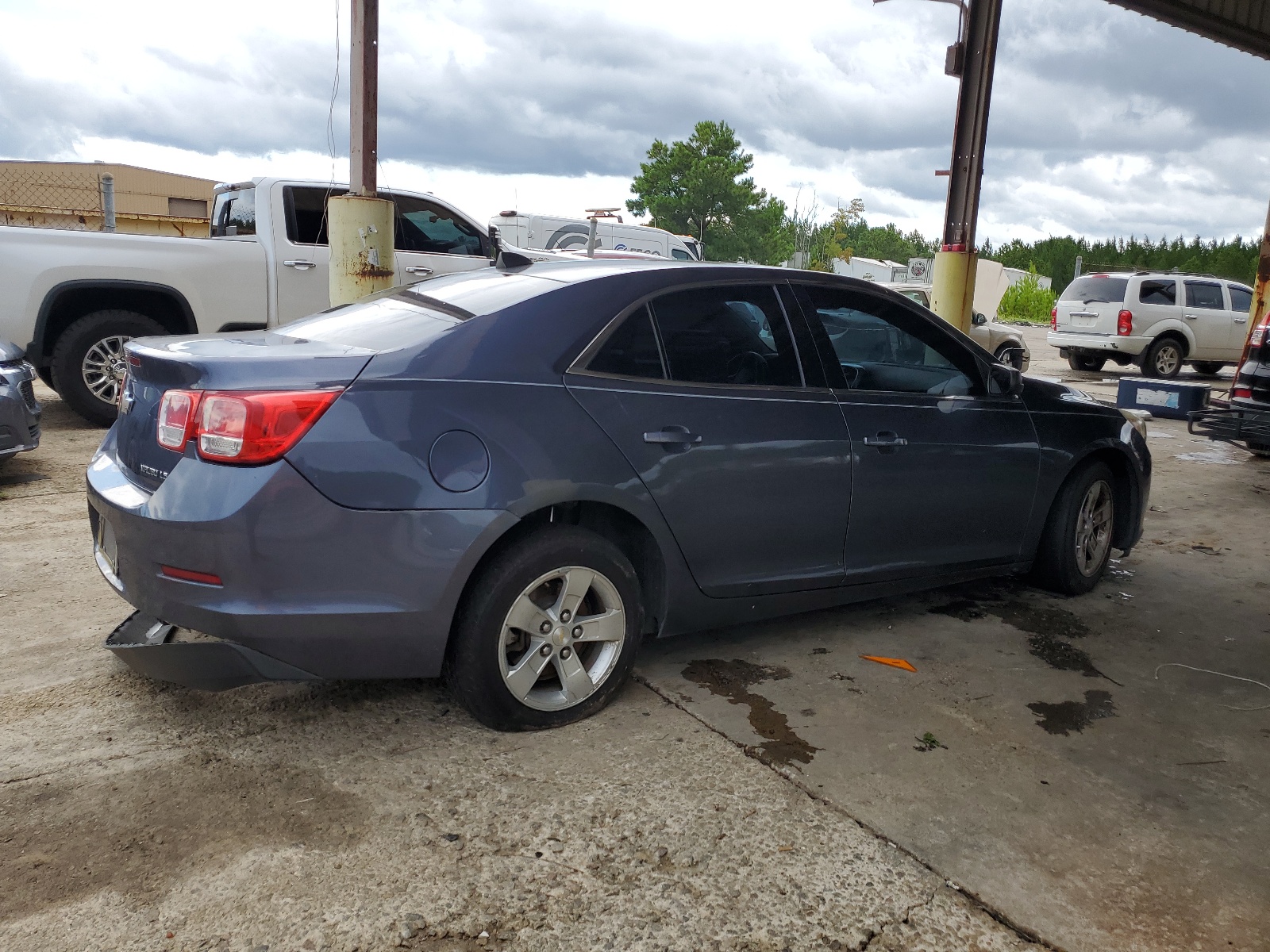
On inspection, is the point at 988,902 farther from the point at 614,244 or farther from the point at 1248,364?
the point at 614,244

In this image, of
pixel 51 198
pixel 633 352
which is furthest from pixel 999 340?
pixel 51 198

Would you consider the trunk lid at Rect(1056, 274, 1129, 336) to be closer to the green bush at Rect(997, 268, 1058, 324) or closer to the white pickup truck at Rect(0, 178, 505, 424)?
the white pickup truck at Rect(0, 178, 505, 424)

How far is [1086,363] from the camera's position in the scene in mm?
19094

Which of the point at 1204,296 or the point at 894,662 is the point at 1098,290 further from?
the point at 894,662

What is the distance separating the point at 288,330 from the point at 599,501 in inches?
53.5

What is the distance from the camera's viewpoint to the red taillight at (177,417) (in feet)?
9.60

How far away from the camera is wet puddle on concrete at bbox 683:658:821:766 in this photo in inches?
130

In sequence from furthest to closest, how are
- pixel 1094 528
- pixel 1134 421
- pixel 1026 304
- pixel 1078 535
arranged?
1. pixel 1026 304
2. pixel 1134 421
3. pixel 1094 528
4. pixel 1078 535

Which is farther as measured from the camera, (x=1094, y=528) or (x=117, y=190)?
(x=117, y=190)

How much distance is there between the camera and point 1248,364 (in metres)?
8.88

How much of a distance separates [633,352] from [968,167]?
944cm

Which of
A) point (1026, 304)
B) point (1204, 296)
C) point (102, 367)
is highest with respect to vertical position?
point (1026, 304)

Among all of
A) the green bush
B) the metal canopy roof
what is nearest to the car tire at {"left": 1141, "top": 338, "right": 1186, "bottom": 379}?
the metal canopy roof

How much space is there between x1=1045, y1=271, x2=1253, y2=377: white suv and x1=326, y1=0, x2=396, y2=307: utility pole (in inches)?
555
